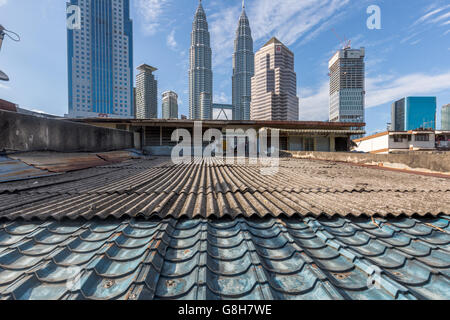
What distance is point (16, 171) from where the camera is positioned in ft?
13.8

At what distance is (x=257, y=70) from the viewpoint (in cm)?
9450

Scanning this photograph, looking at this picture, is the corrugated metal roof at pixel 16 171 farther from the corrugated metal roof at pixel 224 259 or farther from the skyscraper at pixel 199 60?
the skyscraper at pixel 199 60

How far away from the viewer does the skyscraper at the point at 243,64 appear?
112125 mm

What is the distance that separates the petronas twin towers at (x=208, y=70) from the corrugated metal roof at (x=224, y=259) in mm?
85527

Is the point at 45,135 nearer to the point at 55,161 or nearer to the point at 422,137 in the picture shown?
the point at 55,161

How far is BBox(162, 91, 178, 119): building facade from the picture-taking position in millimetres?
91750

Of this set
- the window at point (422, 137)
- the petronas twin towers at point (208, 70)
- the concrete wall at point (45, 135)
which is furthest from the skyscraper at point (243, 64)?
the concrete wall at point (45, 135)

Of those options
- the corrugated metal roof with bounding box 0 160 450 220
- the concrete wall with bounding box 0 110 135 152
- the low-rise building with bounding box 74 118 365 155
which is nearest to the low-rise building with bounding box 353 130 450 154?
the low-rise building with bounding box 74 118 365 155

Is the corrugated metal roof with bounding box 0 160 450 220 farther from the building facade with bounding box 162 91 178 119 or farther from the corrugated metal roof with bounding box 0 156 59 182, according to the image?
the building facade with bounding box 162 91 178 119

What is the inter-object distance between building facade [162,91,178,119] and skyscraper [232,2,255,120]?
36022 millimetres

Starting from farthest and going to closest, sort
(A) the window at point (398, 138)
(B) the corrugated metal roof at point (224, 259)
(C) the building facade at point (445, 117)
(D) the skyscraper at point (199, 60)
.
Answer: (D) the skyscraper at point (199, 60) < (C) the building facade at point (445, 117) < (A) the window at point (398, 138) < (B) the corrugated metal roof at point (224, 259)

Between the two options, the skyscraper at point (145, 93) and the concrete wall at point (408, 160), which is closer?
the concrete wall at point (408, 160)

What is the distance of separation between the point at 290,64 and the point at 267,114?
94.3 feet

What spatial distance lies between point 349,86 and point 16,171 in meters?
112
